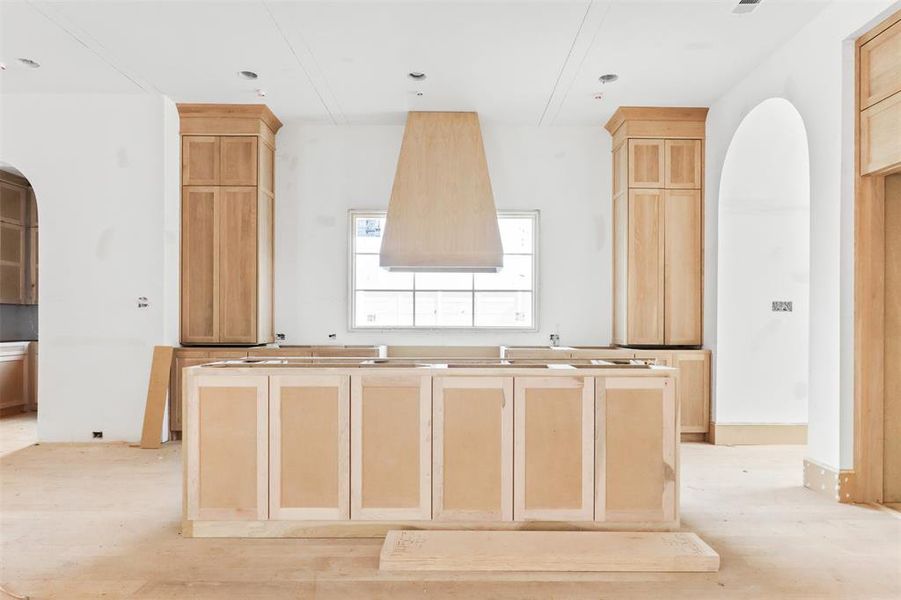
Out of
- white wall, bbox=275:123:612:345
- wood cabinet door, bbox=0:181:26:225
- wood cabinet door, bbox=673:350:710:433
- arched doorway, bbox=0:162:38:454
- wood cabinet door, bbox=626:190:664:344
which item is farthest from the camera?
wood cabinet door, bbox=0:181:26:225

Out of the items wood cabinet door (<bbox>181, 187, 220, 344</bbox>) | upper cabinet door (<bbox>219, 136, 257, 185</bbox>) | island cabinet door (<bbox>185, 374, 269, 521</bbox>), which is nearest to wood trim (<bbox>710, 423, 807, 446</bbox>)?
island cabinet door (<bbox>185, 374, 269, 521</bbox>)

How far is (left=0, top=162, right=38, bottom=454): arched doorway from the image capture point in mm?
6535

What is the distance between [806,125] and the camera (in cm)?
409

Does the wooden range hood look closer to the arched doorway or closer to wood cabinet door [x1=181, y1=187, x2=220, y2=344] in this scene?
wood cabinet door [x1=181, y1=187, x2=220, y2=344]

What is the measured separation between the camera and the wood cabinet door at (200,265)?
5.54 m

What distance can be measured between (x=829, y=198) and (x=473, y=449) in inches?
115

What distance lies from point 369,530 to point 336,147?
4289 mm

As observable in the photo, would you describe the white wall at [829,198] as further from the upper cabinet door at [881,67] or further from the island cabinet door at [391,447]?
the island cabinet door at [391,447]

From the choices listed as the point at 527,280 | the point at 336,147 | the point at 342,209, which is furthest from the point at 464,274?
the point at 336,147

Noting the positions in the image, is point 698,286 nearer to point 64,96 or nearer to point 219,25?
point 219,25

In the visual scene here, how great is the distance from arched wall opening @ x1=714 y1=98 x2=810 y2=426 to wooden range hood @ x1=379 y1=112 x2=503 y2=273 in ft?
7.40

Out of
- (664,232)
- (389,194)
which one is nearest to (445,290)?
(389,194)

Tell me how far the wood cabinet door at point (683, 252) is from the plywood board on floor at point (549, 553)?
3222 mm

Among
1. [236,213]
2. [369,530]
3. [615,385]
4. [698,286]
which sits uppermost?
[236,213]
